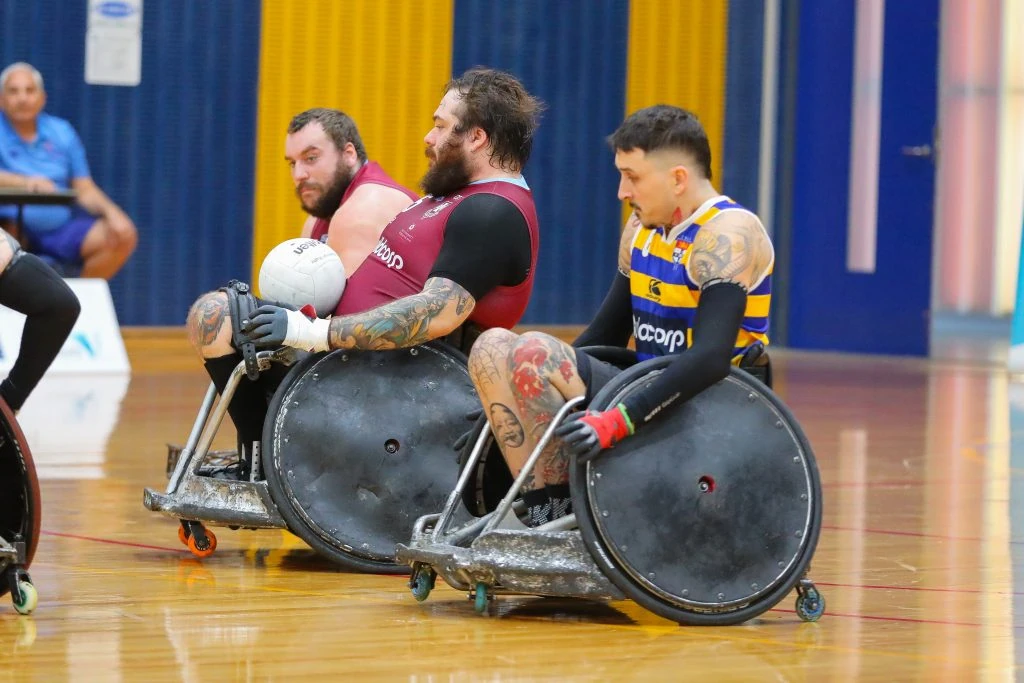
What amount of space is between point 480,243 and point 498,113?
398 mm

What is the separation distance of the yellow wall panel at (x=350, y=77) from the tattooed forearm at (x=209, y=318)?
7.64 m

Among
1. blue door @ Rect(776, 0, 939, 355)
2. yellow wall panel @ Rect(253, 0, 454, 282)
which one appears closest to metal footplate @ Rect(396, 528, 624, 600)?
yellow wall panel @ Rect(253, 0, 454, 282)

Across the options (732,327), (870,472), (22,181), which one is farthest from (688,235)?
(22,181)

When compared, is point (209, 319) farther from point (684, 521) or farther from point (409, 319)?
point (684, 521)

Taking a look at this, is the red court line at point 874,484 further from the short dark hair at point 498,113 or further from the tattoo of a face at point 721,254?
the tattoo of a face at point 721,254

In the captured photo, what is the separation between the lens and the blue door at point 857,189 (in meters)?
12.4

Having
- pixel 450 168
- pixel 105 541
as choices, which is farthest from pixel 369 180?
pixel 105 541

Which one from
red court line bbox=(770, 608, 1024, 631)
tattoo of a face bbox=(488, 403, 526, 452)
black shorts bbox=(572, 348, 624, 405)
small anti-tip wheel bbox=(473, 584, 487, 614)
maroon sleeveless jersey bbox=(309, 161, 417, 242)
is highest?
maroon sleeveless jersey bbox=(309, 161, 417, 242)

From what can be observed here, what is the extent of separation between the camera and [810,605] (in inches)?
157

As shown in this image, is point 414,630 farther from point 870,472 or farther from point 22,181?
point 22,181

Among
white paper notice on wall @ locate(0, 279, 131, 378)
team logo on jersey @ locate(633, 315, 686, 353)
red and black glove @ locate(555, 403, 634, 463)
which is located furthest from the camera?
white paper notice on wall @ locate(0, 279, 131, 378)

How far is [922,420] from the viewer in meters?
8.70

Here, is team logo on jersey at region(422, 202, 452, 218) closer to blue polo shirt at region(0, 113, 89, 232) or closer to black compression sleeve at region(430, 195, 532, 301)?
black compression sleeve at region(430, 195, 532, 301)

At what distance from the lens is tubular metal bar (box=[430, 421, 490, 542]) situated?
411 cm
